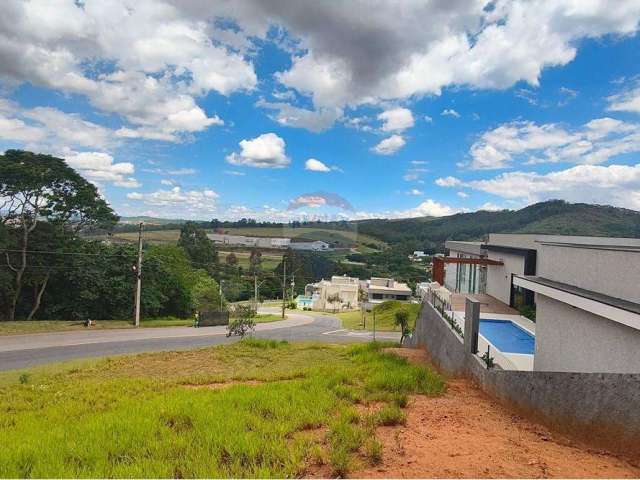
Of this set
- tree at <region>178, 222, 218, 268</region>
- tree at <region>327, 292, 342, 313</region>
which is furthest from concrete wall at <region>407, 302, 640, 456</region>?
tree at <region>178, 222, 218, 268</region>

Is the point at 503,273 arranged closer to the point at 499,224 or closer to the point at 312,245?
the point at 499,224

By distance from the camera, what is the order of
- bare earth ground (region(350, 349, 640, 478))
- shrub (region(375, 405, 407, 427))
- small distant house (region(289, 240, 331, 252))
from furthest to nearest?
small distant house (region(289, 240, 331, 252))
shrub (region(375, 405, 407, 427))
bare earth ground (region(350, 349, 640, 478))

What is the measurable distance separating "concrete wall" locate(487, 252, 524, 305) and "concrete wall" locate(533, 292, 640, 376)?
24.3 ft

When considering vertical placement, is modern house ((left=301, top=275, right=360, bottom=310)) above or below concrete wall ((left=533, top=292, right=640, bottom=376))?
below

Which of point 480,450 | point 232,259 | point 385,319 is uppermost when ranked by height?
point 480,450

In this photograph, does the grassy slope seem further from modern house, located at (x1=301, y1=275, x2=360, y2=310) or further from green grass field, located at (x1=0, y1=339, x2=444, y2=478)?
green grass field, located at (x1=0, y1=339, x2=444, y2=478)

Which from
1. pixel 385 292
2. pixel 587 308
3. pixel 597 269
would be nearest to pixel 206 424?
pixel 587 308

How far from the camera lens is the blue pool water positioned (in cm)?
983

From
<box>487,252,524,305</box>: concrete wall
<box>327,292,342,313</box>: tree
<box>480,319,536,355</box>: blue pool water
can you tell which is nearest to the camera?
<box>480,319,536,355</box>: blue pool water

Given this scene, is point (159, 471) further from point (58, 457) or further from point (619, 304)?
point (619, 304)

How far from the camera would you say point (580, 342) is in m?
6.84

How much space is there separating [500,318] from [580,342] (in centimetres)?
670

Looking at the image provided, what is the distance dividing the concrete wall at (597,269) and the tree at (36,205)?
26151 mm

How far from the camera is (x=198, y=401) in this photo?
5781 millimetres
